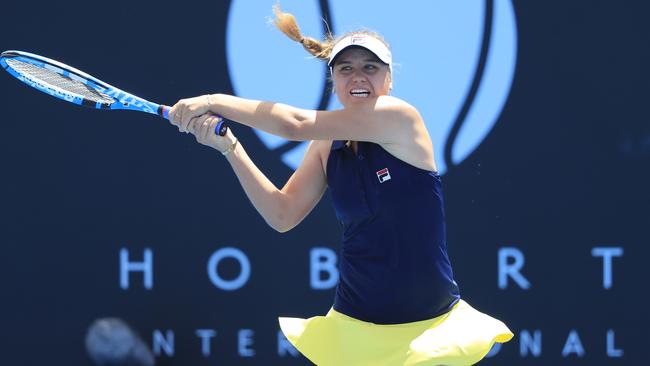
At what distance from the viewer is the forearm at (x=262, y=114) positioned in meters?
2.80

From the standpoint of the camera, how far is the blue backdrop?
14.0 feet

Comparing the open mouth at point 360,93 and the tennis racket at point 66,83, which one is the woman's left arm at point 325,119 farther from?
the tennis racket at point 66,83

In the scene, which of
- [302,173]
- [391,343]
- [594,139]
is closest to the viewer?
[391,343]

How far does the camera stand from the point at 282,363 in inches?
171

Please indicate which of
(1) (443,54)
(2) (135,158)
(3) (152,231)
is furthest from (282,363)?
(1) (443,54)

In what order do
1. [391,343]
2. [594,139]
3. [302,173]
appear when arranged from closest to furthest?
[391,343], [302,173], [594,139]

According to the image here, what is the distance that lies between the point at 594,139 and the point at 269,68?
4.26 feet

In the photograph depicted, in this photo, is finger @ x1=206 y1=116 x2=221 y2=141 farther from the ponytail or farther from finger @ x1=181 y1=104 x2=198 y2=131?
the ponytail

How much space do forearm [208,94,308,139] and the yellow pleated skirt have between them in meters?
0.52

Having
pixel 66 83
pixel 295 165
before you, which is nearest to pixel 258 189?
pixel 66 83

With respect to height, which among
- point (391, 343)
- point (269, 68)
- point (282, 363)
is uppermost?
point (269, 68)

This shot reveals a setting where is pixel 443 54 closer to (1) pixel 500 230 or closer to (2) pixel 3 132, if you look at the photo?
(1) pixel 500 230

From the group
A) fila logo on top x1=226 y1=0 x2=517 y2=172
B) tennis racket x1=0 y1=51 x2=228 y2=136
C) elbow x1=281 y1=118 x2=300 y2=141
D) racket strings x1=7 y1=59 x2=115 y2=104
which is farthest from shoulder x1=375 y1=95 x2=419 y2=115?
fila logo on top x1=226 y1=0 x2=517 y2=172

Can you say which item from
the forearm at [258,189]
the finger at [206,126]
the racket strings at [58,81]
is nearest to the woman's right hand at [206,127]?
the finger at [206,126]
